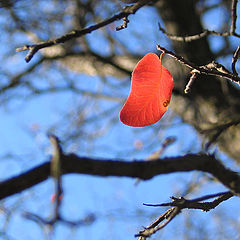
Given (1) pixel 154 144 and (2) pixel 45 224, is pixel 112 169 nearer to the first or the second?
(2) pixel 45 224

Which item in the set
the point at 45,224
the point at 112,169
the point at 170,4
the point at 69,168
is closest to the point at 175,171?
the point at 112,169

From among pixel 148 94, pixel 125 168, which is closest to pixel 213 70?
pixel 148 94

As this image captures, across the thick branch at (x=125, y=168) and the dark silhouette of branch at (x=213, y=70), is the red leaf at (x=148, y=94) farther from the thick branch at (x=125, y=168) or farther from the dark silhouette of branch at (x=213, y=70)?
the thick branch at (x=125, y=168)

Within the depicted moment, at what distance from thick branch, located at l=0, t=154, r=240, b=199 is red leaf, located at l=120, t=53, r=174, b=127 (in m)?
0.40

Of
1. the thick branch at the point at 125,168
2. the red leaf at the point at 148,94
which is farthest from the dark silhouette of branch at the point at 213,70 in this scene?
the thick branch at the point at 125,168

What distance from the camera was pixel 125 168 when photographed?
109 cm

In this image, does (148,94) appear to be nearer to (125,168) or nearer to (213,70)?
(213,70)

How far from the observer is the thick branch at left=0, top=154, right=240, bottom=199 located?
0.99 meters

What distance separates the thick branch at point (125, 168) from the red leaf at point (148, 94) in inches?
15.6

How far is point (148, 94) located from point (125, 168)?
0.44 metres

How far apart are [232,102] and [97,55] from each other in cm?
110

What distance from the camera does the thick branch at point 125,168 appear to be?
99 centimetres

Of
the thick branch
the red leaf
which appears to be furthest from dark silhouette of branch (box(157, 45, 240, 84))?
the thick branch

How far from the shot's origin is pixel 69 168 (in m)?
1.04
